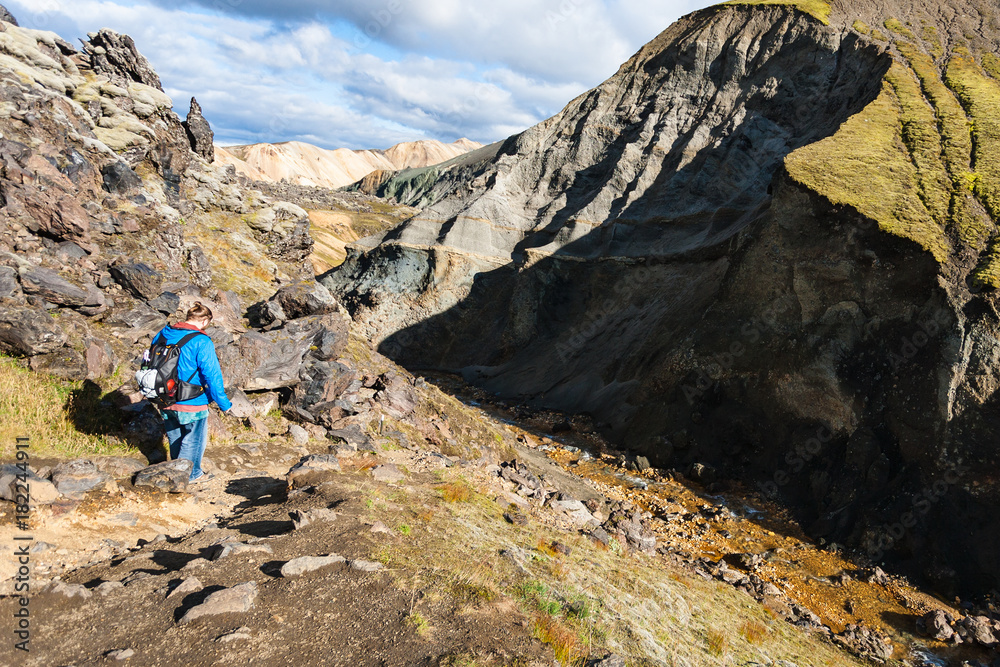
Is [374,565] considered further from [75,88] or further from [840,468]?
[75,88]

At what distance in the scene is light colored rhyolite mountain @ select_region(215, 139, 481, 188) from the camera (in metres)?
148

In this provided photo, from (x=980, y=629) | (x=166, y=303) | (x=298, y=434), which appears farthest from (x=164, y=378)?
(x=980, y=629)

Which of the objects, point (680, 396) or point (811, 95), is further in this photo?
point (811, 95)

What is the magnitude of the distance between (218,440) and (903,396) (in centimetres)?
1589

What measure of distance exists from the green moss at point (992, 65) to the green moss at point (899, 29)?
357 centimetres

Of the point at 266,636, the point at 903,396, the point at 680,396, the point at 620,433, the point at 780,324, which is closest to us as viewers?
the point at 266,636

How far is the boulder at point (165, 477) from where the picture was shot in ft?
21.1

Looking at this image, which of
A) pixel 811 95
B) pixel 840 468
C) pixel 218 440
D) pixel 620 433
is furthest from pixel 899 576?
pixel 811 95

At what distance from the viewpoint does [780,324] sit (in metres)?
17.1

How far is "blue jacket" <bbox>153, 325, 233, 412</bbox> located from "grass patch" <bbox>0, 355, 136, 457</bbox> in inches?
64.3

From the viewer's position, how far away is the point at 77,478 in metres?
6.02

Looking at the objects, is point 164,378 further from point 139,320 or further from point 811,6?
point 811,6

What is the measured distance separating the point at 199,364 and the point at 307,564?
3.37 meters

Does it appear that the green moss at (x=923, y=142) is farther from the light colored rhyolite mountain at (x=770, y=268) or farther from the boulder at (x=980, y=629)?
the boulder at (x=980, y=629)
